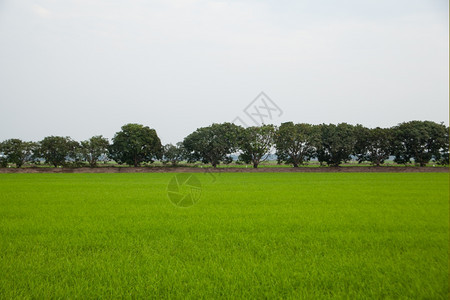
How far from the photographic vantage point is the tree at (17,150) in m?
48.6

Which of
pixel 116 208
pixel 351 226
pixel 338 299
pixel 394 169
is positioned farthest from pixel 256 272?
pixel 394 169

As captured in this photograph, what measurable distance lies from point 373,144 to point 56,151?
66796 millimetres

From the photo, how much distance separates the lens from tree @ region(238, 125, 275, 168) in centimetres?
5069

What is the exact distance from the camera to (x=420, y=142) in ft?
159

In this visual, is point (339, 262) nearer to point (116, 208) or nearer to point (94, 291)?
point (94, 291)

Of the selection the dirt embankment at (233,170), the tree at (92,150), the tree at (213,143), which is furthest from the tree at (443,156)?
the tree at (92,150)

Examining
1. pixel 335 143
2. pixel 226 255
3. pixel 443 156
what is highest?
pixel 335 143

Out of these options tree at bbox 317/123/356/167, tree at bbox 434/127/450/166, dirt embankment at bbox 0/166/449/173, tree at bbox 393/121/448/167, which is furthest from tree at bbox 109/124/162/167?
tree at bbox 434/127/450/166

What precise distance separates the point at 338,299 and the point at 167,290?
9.44ft

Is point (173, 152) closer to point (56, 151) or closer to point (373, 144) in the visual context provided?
point (56, 151)

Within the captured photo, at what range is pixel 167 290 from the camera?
4285 millimetres

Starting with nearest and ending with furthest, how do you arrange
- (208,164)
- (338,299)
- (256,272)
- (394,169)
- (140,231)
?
1. (338,299)
2. (256,272)
3. (140,231)
4. (394,169)
5. (208,164)

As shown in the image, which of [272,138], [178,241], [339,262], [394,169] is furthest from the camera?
[272,138]

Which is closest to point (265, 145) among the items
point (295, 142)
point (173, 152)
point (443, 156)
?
point (295, 142)
